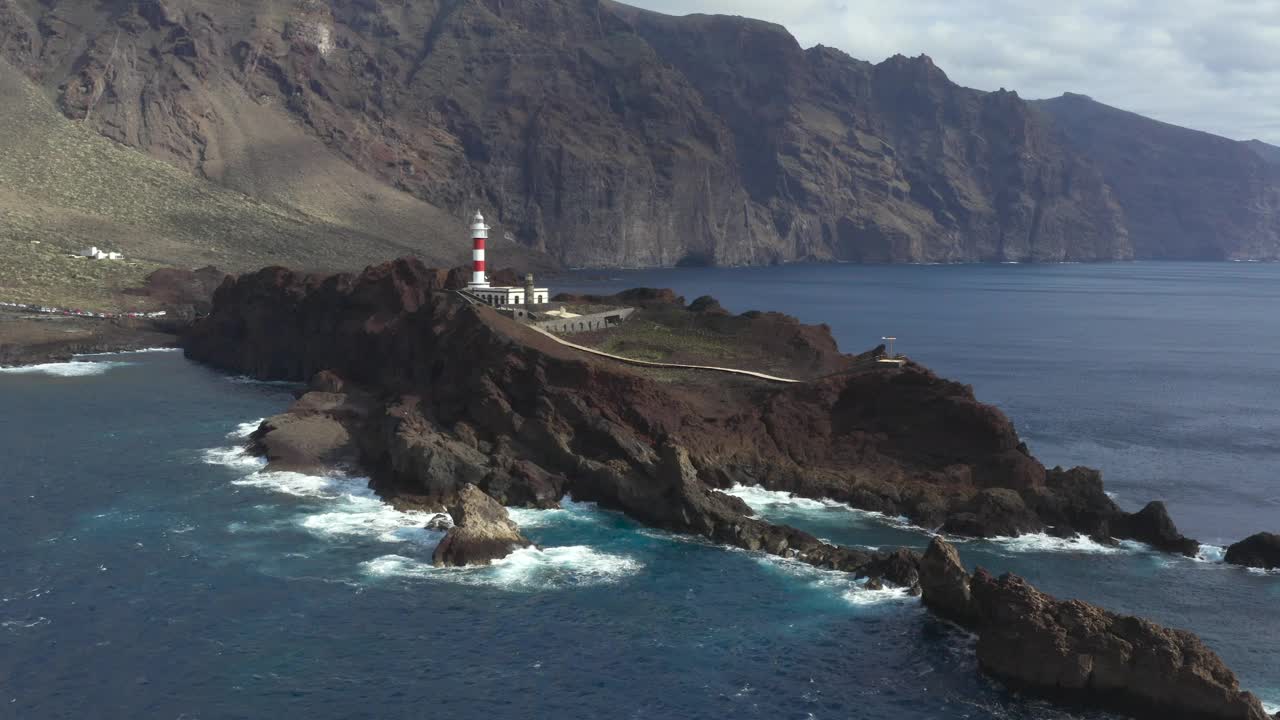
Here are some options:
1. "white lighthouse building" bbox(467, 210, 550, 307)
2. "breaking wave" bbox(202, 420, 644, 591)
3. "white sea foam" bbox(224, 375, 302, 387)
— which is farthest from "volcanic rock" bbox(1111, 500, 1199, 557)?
"white sea foam" bbox(224, 375, 302, 387)

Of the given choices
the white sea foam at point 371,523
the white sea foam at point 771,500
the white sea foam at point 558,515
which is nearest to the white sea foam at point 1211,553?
the white sea foam at point 771,500

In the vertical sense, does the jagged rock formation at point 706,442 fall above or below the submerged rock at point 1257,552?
above

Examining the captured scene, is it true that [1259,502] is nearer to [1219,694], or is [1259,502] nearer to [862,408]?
[862,408]

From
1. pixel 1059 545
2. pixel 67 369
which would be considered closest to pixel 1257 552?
pixel 1059 545

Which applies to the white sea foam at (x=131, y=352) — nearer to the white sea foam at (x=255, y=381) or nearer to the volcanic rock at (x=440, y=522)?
the white sea foam at (x=255, y=381)

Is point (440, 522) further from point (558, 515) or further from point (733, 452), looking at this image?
point (733, 452)

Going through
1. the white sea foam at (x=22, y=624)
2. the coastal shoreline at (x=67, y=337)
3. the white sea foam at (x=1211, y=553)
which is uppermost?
the coastal shoreline at (x=67, y=337)

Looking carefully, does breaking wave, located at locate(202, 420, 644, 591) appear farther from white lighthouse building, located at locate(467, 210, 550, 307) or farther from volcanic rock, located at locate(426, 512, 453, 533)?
white lighthouse building, located at locate(467, 210, 550, 307)
